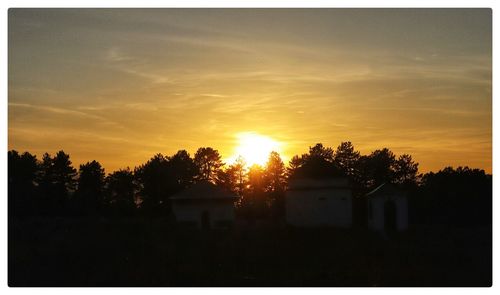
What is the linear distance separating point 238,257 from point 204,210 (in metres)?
13.5

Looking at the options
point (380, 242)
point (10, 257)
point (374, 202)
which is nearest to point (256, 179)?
point (374, 202)

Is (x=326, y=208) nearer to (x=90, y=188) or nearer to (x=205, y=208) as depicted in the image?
(x=205, y=208)

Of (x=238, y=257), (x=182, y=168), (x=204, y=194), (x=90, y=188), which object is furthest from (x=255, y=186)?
(x=238, y=257)

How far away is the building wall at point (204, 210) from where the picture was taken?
46.0 meters

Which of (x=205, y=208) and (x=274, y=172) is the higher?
(x=274, y=172)

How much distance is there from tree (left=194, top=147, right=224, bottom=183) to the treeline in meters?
0.13

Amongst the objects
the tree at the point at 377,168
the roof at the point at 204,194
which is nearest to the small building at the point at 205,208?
the roof at the point at 204,194

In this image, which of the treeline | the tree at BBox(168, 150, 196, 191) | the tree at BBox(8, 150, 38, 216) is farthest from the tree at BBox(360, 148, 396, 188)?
the tree at BBox(8, 150, 38, 216)

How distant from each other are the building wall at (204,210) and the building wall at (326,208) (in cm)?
515

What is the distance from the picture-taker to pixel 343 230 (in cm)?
4116

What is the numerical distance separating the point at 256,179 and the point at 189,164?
1181cm

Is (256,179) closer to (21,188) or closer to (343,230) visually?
(21,188)

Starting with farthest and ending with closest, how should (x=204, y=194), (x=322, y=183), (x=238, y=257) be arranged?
(x=204, y=194) → (x=322, y=183) → (x=238, y=257)

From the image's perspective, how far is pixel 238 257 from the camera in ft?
108
